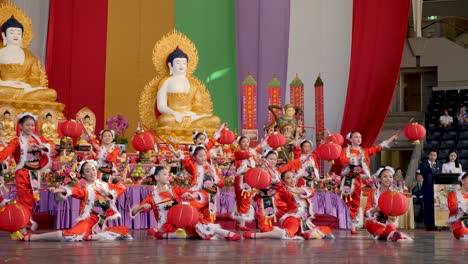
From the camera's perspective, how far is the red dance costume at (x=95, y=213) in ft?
18.4

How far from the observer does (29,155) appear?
20.9ft

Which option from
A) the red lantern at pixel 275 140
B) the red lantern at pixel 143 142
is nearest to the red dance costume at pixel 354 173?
the red lantern at pixel 275 140

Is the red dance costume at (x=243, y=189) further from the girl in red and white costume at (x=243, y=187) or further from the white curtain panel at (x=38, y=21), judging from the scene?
the white curtain panel at (x=38, y=21)

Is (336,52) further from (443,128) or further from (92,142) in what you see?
(92,142)

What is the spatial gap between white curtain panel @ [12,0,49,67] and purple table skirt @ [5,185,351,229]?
138 inches

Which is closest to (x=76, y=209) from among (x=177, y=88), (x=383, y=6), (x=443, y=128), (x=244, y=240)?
(x=244, y=240)

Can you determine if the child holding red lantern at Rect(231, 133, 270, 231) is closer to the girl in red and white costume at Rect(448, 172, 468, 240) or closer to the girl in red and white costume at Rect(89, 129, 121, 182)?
the girl in red and white costume at Rect(89, 129, 121, 182)

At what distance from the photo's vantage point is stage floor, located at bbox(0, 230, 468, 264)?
13.6ft

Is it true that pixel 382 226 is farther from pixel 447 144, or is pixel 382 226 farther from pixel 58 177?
pixel 447 144

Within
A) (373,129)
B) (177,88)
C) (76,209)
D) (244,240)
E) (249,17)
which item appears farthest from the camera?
(249,17)

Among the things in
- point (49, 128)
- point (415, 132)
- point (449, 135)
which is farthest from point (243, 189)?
point (449, 135)

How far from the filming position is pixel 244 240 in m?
5.82

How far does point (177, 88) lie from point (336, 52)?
2534 millimetres

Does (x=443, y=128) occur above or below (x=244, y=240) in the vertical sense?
above
